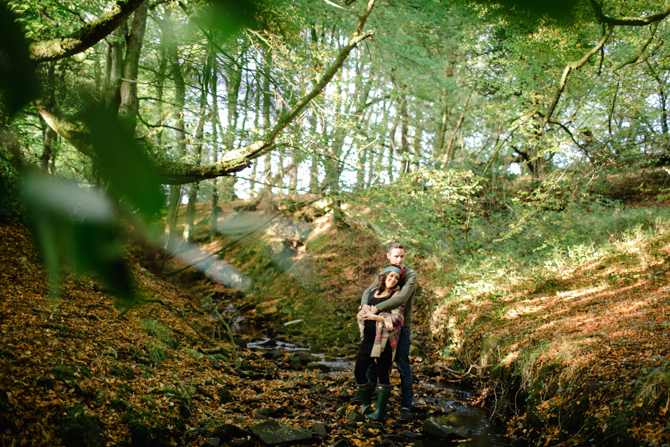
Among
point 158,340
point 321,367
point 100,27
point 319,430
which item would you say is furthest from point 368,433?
point 100,27

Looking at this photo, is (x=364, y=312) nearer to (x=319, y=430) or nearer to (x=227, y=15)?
(x=319, y=430)

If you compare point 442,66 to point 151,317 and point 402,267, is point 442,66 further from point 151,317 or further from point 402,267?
point 151,317

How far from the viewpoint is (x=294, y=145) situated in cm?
504

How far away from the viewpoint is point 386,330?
4074 mm

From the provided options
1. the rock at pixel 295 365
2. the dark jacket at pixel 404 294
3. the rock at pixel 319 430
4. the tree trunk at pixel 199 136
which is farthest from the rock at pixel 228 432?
the rock at pixel 295 365

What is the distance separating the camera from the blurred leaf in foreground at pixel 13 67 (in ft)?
1.48

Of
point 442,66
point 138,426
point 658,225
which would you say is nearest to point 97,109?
point 138,426

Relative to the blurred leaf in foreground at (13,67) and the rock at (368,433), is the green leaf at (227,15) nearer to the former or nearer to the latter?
→ the blurred leaf in foreground at (13,67)

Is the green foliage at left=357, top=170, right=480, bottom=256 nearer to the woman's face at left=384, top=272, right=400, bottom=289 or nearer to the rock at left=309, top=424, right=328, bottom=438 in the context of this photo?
the woman's face at left=384, top=272, right=400, bottom=289

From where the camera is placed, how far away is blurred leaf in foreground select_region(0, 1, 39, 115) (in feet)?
1.48

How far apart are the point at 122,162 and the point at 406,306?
13.3 feet

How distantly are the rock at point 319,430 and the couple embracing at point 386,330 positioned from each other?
56 centimetres

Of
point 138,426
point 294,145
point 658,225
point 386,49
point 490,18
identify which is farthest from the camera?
point 386,49

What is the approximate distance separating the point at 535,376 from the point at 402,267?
5.64 ft
